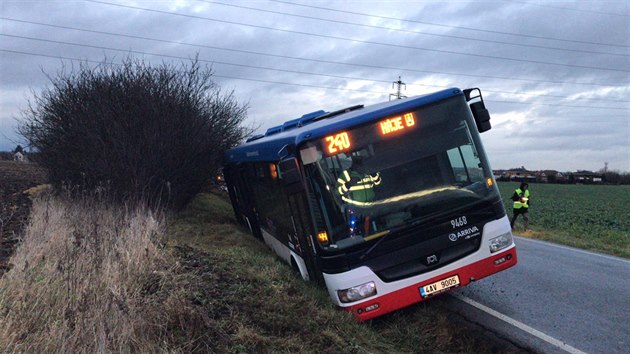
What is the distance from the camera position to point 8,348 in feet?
14.2

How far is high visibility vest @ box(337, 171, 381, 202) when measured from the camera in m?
6.88

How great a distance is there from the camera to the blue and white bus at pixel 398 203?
22.3ft

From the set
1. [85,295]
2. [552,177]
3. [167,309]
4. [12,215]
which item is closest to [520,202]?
[12,215]

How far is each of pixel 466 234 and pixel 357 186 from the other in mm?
1573

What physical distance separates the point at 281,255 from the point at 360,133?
4.29 m

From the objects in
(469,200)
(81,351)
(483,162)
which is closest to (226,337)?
(81,351)

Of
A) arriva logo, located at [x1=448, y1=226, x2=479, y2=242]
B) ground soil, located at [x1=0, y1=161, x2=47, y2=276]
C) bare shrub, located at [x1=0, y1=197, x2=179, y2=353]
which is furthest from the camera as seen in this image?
ground soil, located at [x1=0, y1=161, x2=47, y2=276]

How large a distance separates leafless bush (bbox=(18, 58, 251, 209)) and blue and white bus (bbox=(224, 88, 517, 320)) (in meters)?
8.00

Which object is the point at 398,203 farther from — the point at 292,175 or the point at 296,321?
the point at 296,321

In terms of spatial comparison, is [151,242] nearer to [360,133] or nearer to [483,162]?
[360,133]

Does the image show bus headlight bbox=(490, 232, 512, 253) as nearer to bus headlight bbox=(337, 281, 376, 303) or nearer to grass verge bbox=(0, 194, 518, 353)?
grass verge bbox=(0, 194, 518, 353)

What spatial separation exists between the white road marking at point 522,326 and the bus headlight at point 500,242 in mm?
857

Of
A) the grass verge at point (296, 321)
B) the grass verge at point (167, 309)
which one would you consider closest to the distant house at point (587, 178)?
the grass verge at point (296, 321)

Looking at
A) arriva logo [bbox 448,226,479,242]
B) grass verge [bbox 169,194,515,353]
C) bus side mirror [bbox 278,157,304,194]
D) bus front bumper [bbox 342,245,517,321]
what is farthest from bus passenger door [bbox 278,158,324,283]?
arriva logo [bbox 448,226,479,242]
